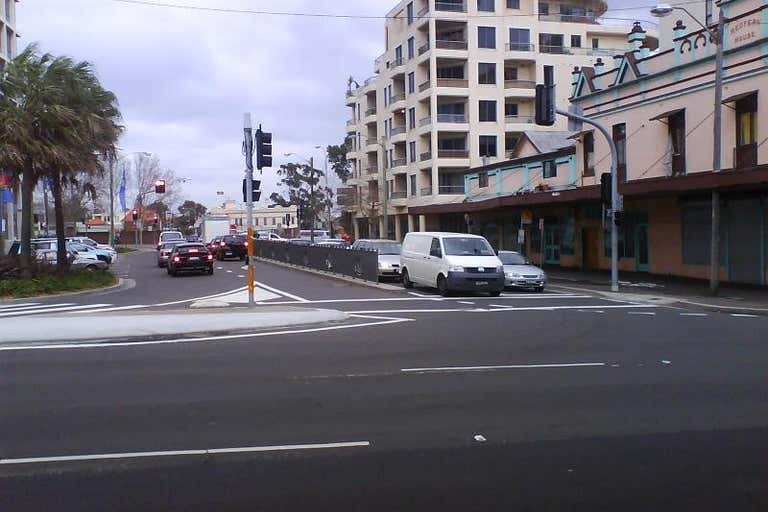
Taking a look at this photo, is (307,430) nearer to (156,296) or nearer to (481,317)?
(481,317)

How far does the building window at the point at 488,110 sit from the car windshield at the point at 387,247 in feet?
109

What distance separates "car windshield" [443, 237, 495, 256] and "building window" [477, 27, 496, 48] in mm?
40617

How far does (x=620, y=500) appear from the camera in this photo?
5.45 m

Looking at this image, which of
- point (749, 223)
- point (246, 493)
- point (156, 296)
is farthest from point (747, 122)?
point (246, 493)

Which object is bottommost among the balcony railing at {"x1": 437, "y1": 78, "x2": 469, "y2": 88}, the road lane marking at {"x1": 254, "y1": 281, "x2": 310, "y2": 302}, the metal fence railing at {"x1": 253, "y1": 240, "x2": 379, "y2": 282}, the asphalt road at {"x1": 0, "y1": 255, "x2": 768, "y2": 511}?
the road lane marking at {"x1": 254, "y1": 281, "x2": 310, "y2": 302}

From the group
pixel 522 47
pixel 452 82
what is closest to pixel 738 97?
pixel 452 82

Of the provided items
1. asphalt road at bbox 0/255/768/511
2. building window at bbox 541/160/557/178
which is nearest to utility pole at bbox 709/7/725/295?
asphalt road at bbox 0/255/768/511

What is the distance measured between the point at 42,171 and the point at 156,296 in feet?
19.3

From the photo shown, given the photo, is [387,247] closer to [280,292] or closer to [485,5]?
[280,292]

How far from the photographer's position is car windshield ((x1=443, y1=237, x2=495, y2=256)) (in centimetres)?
2377

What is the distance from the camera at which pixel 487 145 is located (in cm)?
6178

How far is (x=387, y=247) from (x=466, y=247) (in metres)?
6.94

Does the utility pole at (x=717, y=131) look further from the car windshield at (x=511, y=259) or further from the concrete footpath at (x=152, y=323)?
the concrete footpath at (x=152, y=323)

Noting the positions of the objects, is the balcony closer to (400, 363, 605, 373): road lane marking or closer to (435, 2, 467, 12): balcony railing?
(435, 2, 467, 12): balcony railing
